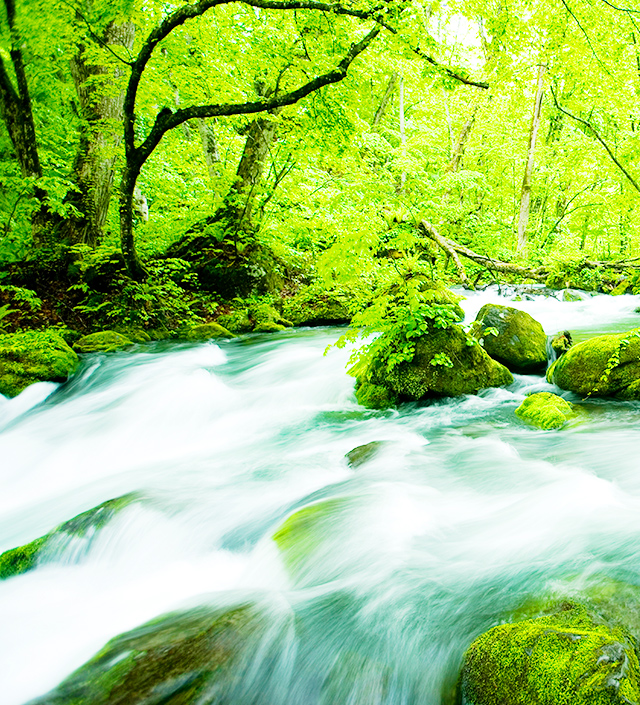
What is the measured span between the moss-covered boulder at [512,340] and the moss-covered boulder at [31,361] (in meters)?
6.15

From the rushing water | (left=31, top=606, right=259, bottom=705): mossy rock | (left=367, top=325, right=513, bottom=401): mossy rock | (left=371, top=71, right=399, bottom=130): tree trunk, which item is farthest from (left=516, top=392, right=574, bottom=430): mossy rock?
(left=371, top=71, right=399, bottom=130): tree trunk

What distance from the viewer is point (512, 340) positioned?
6004 mm

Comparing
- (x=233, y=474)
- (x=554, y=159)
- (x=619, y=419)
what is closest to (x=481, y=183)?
(x=554, y=159)

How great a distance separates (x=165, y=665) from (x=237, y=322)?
8921 mm

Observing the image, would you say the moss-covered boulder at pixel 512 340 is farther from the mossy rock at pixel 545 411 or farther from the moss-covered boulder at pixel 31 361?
→ the moss-covered boulder at pixel 31 361

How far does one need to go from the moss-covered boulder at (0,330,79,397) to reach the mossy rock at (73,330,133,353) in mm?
767

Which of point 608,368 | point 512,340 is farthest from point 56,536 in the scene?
point 512,340

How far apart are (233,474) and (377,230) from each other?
10.8 ft

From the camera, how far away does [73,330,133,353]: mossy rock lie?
8.16m

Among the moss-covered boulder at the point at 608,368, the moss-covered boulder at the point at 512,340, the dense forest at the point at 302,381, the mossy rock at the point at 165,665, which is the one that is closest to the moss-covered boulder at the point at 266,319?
the dense forest at the point at 302,381

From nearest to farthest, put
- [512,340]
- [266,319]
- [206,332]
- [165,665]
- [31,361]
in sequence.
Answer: [165,665] → [512,340] → [31,361] → [206,332] → [266,319]

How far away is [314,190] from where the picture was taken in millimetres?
12047

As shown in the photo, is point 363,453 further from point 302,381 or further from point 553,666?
point 302,381

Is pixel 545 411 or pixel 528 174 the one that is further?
pixel 528 174
